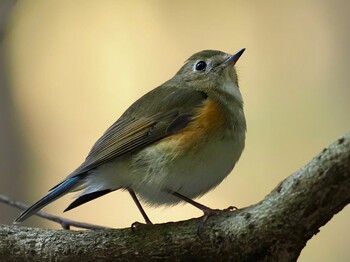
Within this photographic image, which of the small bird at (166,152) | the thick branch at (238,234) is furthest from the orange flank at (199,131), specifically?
the thick branch at (238,234)

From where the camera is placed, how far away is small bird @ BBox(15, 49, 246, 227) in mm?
2400

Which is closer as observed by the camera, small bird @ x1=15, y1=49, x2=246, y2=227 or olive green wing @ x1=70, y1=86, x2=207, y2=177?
small bird @ x1=15, y1=49, x2=246, y2=227

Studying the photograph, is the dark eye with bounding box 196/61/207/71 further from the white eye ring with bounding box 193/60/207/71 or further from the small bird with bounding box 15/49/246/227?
the small bird with bounding box 15/49/246/227

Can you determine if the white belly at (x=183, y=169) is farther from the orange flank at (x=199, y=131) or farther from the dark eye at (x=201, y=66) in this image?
the dark eye at (x=201, y=66)

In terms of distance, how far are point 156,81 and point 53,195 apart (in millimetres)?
2633

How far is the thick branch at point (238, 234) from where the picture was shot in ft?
5.84

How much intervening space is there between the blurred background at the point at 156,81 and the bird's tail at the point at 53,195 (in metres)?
1.81

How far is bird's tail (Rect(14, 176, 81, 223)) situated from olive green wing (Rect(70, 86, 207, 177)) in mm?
41

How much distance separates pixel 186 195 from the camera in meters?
2.53

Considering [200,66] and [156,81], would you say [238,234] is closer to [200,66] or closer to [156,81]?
[200,66]

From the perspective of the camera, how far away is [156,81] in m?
5.00

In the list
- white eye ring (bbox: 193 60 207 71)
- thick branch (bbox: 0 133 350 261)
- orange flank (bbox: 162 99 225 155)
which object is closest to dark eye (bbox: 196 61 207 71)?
Result: white eye ring (bbox: 193 60 207 71)

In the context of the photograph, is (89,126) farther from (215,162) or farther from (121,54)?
(215,162)

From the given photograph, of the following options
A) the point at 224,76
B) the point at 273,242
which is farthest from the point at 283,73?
the point at 273,242
